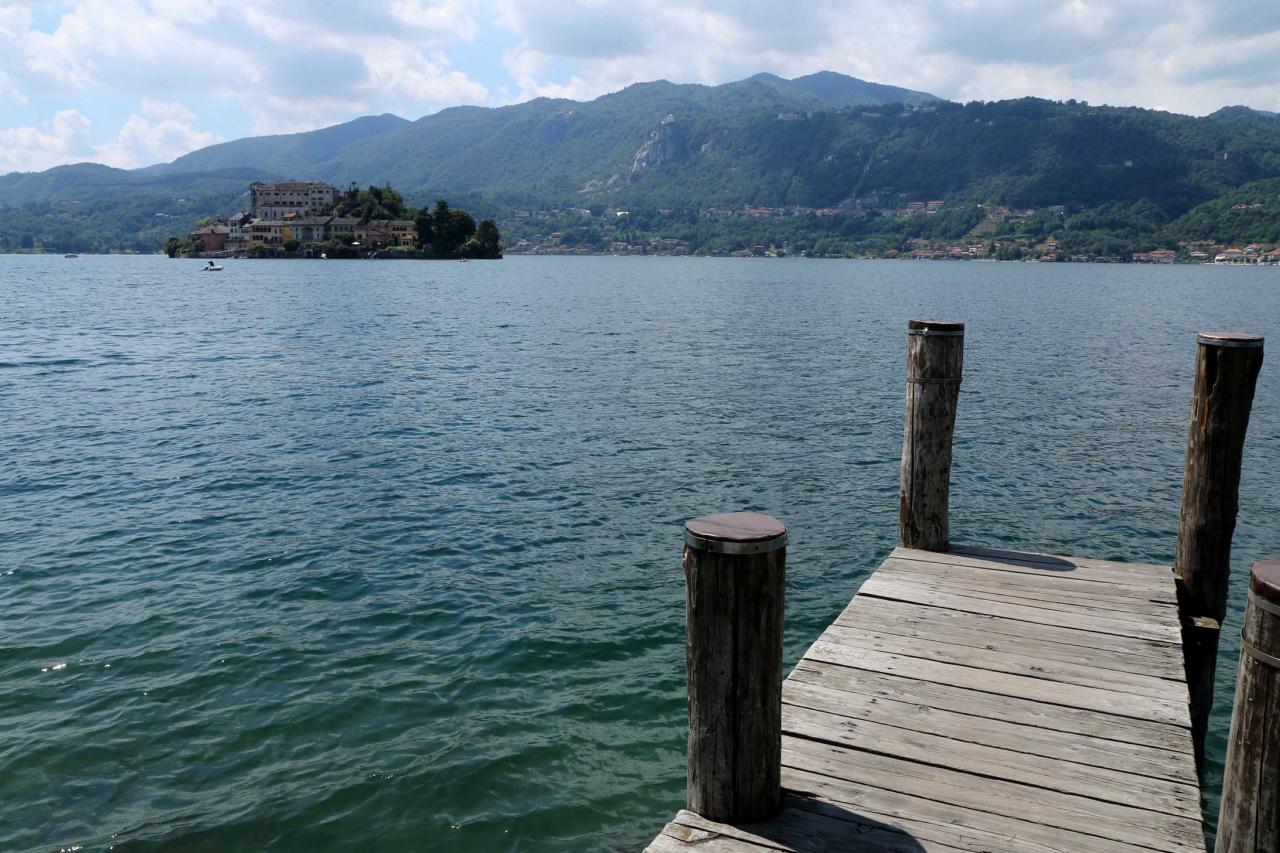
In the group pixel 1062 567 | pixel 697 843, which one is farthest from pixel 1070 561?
pixel 697 843

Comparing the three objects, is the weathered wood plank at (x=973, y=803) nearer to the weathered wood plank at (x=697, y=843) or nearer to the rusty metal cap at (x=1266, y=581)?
the weathered wood plank at (x=697, y=843)

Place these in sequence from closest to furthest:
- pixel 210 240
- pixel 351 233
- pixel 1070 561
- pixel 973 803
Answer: pixel 973 803 < pixel 1070 561 < pixel 351 233 < pixel 210 240

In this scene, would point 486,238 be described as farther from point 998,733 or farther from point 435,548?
point 998,733

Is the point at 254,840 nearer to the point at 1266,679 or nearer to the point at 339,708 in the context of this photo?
the point at 339,708

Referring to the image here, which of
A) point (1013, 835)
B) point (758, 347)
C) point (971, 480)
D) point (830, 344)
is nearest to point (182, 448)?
point (971, 480)

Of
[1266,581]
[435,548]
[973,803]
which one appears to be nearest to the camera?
[1266,581]

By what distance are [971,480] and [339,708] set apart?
12898mm

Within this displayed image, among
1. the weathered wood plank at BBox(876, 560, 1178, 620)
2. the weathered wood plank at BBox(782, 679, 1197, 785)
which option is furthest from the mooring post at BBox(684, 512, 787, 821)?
the weathered wood plank at BBox(876, 560, 1178, 620)

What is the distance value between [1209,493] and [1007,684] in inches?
115

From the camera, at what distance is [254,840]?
6.33 m

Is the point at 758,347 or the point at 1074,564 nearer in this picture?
the point at 1074,564

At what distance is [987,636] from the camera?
20.4 ft

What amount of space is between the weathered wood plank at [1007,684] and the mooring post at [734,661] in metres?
1.80

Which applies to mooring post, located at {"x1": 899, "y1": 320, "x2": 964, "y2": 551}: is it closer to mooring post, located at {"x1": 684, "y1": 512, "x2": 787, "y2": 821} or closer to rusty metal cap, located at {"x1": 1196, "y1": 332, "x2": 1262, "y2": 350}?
rusty metal cap, located at {"x1": 1196, "y1": 332, "x2": 1262, "y2": 350}
